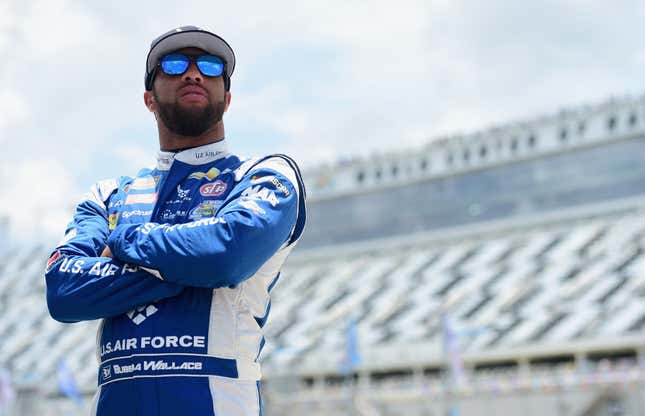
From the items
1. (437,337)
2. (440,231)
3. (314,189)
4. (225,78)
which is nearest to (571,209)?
(440,231)

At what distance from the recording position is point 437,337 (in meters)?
50.5

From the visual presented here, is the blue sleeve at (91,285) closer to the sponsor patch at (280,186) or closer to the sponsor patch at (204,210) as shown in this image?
the sponsor patch at (204,210)

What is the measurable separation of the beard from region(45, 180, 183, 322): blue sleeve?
44 centimetres

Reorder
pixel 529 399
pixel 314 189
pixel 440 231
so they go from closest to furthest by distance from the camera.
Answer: pixel 529 399 → pixel 440 231 → pixel 314 189

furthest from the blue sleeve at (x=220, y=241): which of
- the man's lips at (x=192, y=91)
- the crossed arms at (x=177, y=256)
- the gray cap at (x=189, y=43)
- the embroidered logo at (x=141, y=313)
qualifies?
the gray cap at (x=189, y=43)

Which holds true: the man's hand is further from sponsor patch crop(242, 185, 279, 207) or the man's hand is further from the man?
sponsor patch crop(242, 185, 279, 207)

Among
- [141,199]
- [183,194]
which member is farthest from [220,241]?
[141,199]

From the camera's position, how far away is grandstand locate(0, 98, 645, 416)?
39.1 metres

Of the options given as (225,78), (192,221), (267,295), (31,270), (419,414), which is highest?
(31,270)

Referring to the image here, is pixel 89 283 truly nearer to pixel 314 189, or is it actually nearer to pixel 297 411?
pixel 297 411

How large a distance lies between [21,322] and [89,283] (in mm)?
72820

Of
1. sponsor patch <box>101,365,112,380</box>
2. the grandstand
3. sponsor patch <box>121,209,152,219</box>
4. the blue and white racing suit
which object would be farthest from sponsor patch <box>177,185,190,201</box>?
the grandstand

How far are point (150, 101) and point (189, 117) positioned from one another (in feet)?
0.74

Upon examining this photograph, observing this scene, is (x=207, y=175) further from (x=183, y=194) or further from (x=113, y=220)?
(x=113, y=220)
